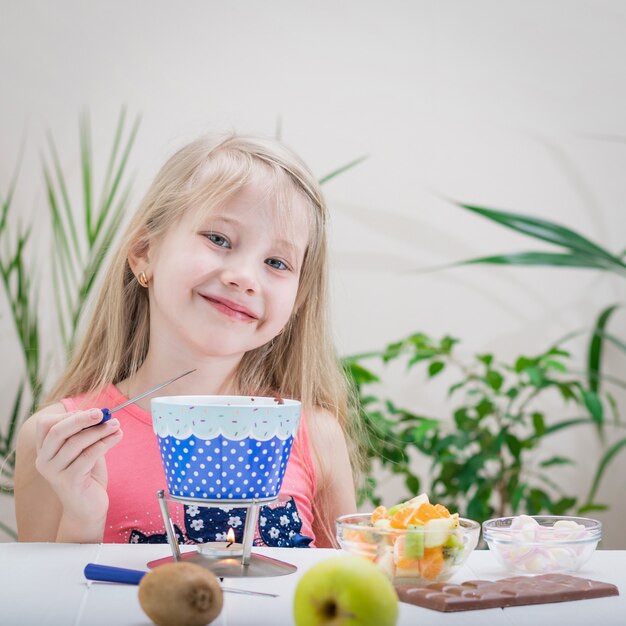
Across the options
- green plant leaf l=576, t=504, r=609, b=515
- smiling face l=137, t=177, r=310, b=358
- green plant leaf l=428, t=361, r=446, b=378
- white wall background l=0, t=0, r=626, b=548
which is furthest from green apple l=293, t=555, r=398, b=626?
white wall background l=0, t=0, r=626, b=548

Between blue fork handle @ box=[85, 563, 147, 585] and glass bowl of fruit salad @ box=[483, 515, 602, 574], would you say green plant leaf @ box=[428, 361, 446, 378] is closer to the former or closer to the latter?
glass bowl of fruit salad @ box=[483, 515, 602, 574]

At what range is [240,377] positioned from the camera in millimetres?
1250

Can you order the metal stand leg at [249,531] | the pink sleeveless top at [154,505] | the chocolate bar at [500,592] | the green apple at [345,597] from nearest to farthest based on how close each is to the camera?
the green apple at [345,597] < the chocolate bar at [500,592] < the metal stand leg at [249,531] < the pink sleeveless top at [154,505]

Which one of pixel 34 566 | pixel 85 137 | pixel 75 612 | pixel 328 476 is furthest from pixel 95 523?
pixel 85 137

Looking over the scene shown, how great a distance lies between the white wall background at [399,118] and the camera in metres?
2.24

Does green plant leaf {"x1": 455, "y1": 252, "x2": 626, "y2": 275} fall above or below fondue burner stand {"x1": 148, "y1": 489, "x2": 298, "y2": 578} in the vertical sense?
above

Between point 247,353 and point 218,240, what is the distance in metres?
0.24

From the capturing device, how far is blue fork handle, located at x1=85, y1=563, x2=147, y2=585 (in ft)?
2.07

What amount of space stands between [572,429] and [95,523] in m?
1.81

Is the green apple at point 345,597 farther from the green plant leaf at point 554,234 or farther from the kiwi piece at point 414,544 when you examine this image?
the green plant leaf at point 554,234

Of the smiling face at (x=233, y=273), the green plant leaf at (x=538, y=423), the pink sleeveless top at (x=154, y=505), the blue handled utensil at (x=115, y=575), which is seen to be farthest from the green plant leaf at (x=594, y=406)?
the blue handled utensil at (x=115, y=575)

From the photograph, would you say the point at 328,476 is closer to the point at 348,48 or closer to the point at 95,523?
the point at 95,523

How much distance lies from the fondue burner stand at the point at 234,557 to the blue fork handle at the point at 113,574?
0.20 feet

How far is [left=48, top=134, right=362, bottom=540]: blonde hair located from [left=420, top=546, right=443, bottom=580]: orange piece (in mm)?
555
